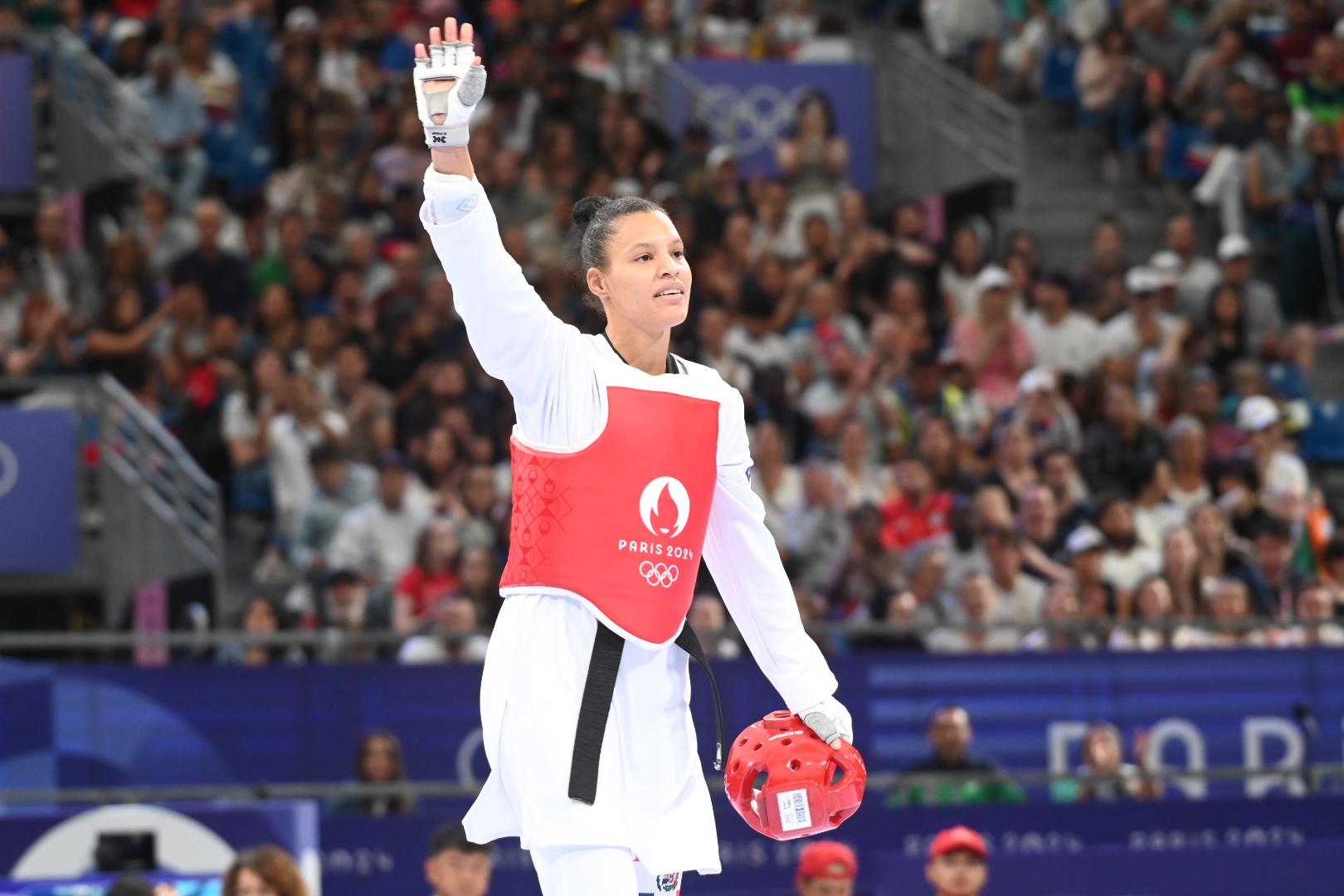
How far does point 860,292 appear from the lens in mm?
15102

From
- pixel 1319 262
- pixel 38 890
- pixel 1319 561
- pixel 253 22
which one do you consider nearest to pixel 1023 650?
pixel 1319 561

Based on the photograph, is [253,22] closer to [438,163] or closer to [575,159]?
[575,159]

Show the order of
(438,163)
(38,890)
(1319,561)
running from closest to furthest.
Answer: (438,163) < (38,890) < (1319,561)

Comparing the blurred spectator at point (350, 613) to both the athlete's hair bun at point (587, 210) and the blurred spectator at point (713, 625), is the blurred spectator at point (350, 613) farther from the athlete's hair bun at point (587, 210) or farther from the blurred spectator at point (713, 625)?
the athlete's hair bun at point (587, 210)

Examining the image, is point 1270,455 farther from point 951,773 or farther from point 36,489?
point 36,489

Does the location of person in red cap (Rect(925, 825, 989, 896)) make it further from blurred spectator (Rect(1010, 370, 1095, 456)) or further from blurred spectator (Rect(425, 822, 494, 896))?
blurred spectator (Rect(1010, 370, 1095, 456))

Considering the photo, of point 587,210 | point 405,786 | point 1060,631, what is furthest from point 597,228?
point 1060,631

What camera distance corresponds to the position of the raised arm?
4685 millimetres

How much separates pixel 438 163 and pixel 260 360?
342 inches

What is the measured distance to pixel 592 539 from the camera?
16.2 feet

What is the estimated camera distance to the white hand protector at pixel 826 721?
5234 mm

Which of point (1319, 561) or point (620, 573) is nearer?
point (620, 573)

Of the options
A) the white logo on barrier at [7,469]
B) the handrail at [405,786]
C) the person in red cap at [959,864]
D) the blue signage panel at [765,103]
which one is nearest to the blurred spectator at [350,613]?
the handrail at [405,786]

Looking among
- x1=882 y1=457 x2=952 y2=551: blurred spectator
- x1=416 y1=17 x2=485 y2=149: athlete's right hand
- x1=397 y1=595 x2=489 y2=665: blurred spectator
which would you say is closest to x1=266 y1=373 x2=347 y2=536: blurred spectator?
x1=397 y1=595 x2=489 y2=665: blurred spectator
